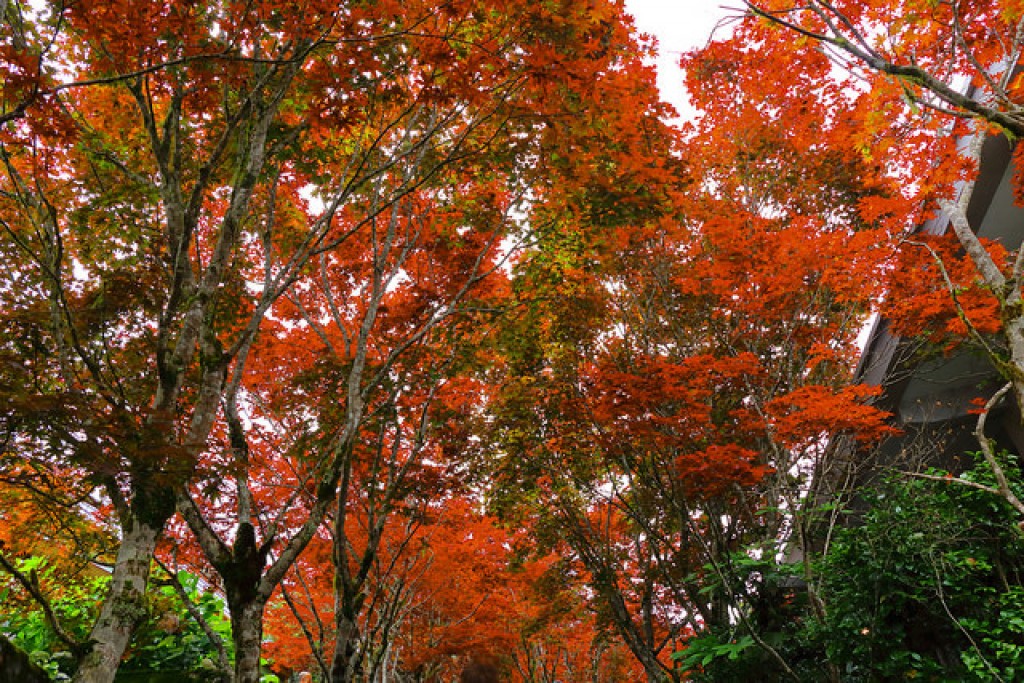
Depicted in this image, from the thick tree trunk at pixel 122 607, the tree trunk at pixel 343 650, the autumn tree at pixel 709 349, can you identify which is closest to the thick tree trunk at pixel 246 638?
the thick tree trunk at pixel 122 607

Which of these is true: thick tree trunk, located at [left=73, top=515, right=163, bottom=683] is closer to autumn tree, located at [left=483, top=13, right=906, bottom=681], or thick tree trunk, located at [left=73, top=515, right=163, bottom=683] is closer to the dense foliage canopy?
the dense foliage canopy

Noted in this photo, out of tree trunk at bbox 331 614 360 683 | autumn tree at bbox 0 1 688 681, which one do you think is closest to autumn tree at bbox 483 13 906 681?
autumn tree at bbox 0 1 688 681

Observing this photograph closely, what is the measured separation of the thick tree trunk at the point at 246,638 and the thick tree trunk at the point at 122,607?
0.83 metres

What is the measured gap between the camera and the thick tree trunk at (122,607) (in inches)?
148

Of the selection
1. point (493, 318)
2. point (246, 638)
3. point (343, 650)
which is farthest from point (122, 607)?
point (493, 318)

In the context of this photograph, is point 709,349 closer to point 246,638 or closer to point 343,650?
point 343,650

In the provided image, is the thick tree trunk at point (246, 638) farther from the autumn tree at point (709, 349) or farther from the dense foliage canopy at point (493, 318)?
the autumn tree at point (709, 349)

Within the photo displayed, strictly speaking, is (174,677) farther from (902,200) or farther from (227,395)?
(902,200)

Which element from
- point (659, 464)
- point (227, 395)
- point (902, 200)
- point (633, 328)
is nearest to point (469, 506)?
point (659, 464)

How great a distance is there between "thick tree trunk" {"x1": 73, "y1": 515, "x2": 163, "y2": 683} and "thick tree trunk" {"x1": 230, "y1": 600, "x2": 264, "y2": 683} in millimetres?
828

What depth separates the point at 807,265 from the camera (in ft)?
29.5

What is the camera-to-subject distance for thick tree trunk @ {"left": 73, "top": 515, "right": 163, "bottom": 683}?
377 cm

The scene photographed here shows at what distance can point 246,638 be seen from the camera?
475 cm

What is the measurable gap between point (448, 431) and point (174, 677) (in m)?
5.90
